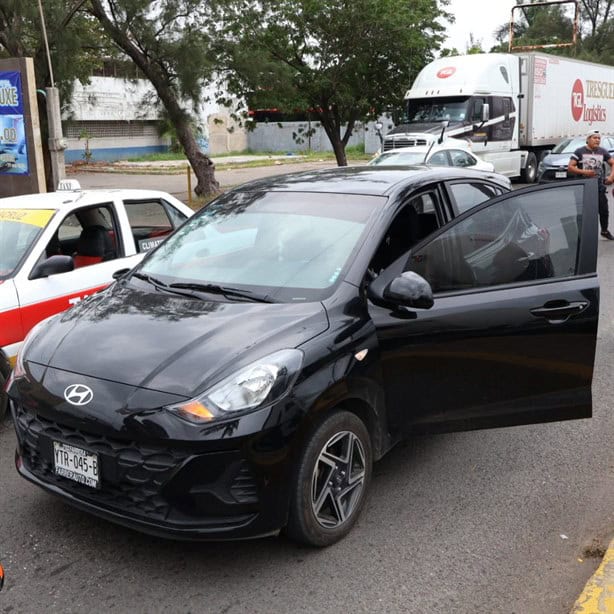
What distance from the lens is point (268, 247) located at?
422 cm

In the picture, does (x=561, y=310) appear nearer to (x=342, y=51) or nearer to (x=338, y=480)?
(x=338, y=480)

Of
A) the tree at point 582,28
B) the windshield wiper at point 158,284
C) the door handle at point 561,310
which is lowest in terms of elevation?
the door handle at point 561,310

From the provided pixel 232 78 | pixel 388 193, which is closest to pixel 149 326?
pixel 388 193

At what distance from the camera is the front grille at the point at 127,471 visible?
308cm

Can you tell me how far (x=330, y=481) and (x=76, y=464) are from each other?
113cm

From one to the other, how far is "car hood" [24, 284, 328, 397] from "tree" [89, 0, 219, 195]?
47.0 ft

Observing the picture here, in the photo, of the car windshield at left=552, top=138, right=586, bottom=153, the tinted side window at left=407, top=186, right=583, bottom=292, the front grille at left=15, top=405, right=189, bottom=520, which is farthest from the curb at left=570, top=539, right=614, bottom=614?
the car windshield at left=552, top=138, right=586, bottom=153

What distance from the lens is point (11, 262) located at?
5426 mm

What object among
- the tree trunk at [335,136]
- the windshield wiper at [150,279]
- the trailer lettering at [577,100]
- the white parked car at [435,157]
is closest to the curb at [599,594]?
the windshield wiper at [150,279]

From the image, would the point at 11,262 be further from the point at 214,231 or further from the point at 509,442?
the point at 509,442

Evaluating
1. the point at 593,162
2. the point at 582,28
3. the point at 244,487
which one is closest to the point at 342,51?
the point at 593,162

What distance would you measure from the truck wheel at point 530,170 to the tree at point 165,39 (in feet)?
38.4

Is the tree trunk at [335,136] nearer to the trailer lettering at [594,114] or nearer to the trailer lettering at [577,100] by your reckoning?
the trailer lettering at [577,100]

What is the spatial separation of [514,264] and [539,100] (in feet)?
72.3
